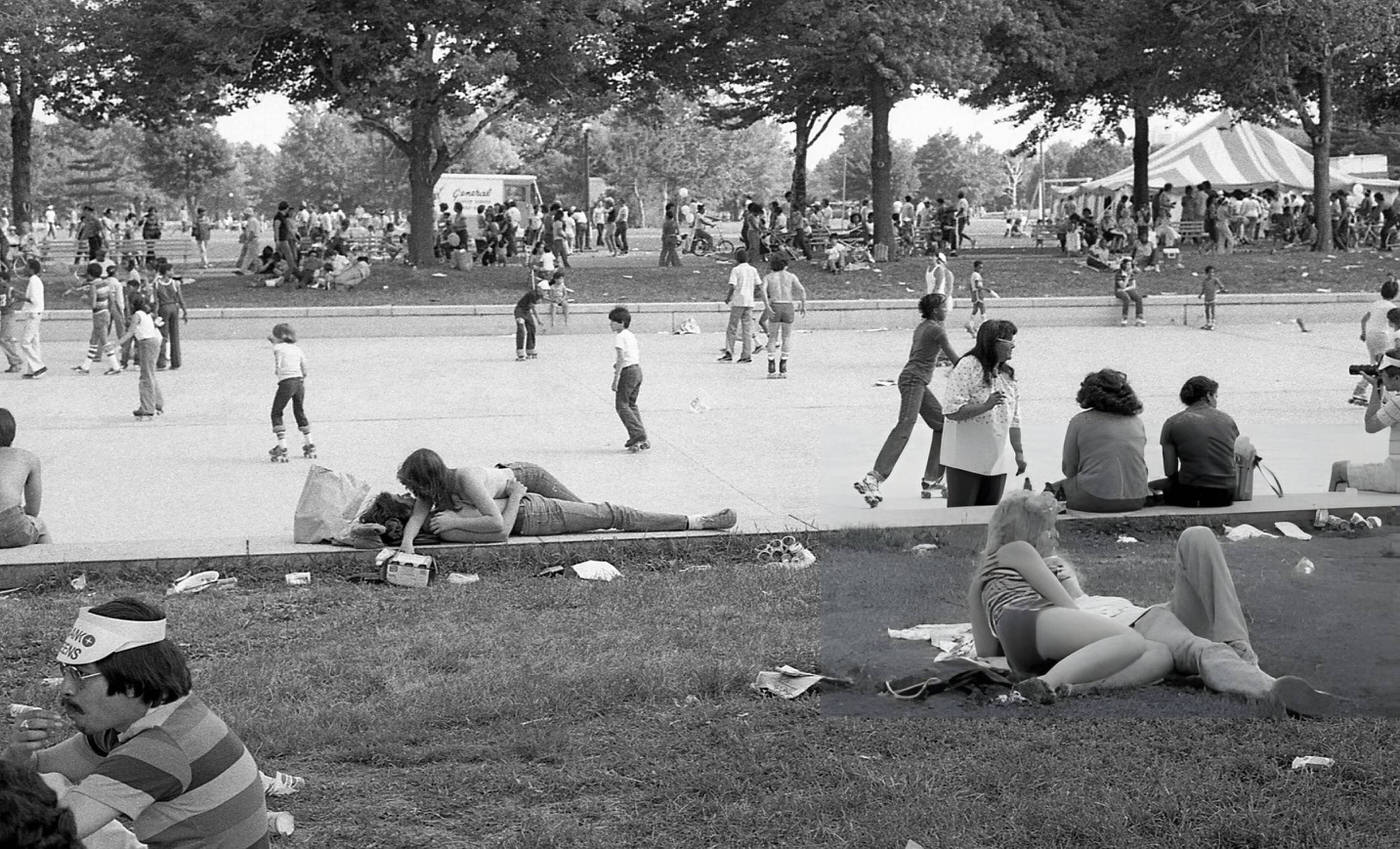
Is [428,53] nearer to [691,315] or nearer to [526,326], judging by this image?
[691,315]

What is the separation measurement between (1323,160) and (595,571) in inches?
1269

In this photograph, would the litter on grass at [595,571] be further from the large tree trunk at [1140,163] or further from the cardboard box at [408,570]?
the large tree trunk at [1140,163]

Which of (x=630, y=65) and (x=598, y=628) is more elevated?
(x=630, y=65)

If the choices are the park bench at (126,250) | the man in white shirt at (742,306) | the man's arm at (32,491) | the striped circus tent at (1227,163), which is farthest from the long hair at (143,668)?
the striped circus tent at (1227,163)

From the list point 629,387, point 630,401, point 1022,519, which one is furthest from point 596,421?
point 1022,519

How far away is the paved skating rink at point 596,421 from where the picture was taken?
37.7ft

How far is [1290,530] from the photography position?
372 inches

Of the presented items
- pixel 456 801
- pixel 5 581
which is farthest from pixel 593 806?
pixel 5 581

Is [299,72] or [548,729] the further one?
[299,72]

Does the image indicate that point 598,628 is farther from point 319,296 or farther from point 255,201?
point 255,201

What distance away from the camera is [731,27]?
108 ft

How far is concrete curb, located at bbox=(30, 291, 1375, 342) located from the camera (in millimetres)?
26047

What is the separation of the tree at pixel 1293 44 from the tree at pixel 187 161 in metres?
53.8

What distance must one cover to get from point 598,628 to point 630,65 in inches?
1070
